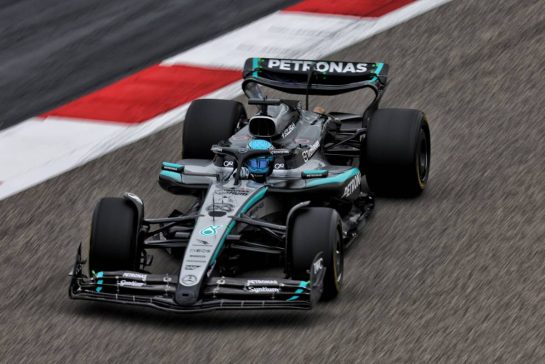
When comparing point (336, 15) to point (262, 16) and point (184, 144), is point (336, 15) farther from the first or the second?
point (184, 144)

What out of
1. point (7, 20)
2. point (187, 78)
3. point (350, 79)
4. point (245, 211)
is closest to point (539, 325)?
point (245, 211)

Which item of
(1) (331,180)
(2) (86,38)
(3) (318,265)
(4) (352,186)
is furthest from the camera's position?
(2) (86,38)

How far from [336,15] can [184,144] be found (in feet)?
15.5

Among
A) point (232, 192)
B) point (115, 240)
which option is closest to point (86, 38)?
point (232, 192)

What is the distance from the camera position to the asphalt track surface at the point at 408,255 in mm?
9852

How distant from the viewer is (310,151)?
39.5 feet

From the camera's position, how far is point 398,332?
9.98 m

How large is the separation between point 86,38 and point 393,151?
589 centimetres

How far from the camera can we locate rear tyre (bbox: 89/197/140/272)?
421 inches

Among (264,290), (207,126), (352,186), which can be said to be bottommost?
(207,126)

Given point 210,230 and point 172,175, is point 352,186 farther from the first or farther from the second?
point 210,230

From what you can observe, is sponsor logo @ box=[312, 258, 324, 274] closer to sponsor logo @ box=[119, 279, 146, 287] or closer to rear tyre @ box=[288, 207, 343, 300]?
rear tyre @ box=[288, 207, 343, 300]

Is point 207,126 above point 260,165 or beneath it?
beneath

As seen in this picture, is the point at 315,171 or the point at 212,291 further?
the point at 315,171
